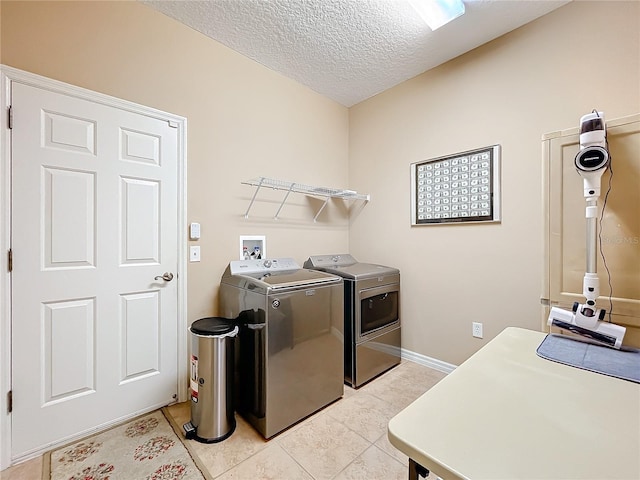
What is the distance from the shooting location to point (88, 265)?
1709mm

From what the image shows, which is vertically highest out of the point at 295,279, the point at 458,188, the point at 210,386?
the point at 458,188

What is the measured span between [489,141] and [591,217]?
118cm

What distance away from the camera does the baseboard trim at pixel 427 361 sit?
8.21 ft

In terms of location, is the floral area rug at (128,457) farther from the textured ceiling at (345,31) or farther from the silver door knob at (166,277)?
the textured ceiling at (345,31)

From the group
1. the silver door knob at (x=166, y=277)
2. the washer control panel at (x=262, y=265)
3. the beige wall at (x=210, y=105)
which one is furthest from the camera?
the washer control panel at (x=262, y=265)

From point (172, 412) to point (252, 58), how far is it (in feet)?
9.31

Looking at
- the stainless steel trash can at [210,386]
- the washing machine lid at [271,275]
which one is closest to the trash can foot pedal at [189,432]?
the stainless steel trash can at [210,386]

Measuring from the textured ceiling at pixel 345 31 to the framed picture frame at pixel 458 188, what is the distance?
0.87m

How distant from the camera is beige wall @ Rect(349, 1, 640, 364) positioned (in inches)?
70.0

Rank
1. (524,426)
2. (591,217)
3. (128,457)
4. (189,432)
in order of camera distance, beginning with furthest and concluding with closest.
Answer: (189,432) < (128,457) < (591,217) < (524,426)

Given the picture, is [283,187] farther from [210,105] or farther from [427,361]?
[427,361]

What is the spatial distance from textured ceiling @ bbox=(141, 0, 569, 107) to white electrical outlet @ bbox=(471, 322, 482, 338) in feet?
7.44

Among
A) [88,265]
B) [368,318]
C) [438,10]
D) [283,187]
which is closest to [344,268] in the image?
[368,318]

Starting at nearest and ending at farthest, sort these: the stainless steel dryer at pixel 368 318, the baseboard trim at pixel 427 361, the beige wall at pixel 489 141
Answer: the beige wall at pixel 489 141, the stainless steel dryer at pixel 368 318, the baseboard trim at pixel 427 361
